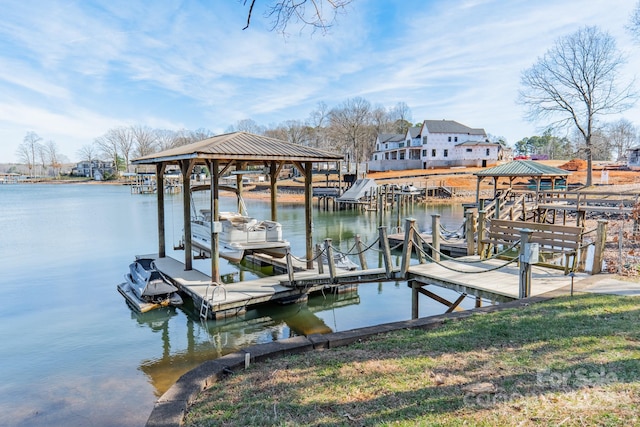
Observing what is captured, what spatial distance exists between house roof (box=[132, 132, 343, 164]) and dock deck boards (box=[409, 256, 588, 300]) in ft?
14.1

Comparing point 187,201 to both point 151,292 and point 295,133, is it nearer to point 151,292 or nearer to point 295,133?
point 151,292

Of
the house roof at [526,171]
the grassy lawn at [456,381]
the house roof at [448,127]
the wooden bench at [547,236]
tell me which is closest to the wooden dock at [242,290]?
the wooden bench at [547,236]

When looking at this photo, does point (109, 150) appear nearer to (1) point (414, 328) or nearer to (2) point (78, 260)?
(2) point (78, 260)

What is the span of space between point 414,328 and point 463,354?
109 cm

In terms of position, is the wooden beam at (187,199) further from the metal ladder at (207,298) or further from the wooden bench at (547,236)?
the wooden bench at (547,236)

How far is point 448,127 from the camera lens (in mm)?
64062

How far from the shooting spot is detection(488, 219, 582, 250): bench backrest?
8.70 meters

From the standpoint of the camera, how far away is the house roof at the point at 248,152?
9.88m

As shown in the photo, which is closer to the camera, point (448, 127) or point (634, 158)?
point (634, 158)

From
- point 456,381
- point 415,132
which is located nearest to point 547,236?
point 456,381

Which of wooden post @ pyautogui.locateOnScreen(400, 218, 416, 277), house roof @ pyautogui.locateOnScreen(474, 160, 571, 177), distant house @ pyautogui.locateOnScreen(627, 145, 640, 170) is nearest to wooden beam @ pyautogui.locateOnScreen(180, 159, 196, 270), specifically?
wooden post @ pyautogui.locateOnScreen(400, 218, 416, 277)

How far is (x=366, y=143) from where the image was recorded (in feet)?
290

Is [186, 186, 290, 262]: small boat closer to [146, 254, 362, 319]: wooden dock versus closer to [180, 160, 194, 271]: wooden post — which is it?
[180, 160, 194, 271]: wooden post

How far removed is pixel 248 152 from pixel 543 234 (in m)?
7.11
